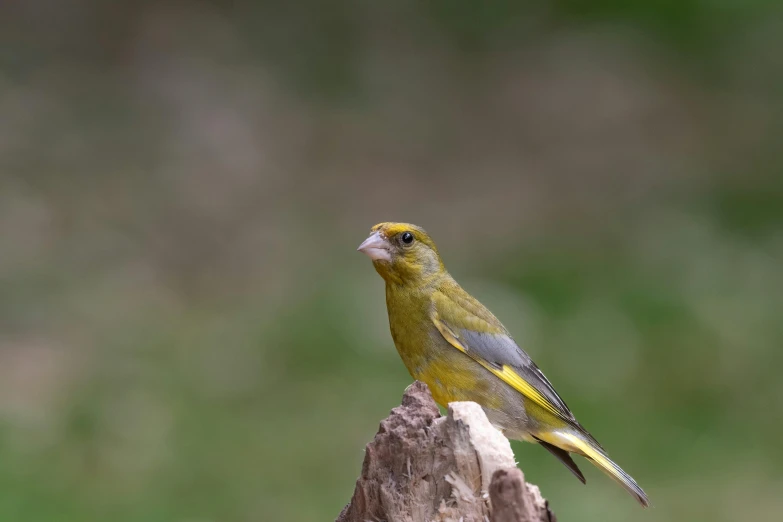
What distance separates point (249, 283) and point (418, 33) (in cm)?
411

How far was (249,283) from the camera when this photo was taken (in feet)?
31.9

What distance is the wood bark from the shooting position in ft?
9.98

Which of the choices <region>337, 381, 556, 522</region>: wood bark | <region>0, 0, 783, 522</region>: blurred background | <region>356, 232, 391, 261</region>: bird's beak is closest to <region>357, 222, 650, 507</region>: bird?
<region>356, 232, 391, 261</region>: bird's beak

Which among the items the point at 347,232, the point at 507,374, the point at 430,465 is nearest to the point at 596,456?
the point at 507,374

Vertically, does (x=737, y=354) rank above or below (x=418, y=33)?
below

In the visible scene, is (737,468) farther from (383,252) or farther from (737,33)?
(737,33)

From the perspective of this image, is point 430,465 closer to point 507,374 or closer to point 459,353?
point 459,353

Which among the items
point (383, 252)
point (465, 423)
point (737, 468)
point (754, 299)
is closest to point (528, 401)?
point (383, 252)

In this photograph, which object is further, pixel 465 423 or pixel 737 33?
pixel 737 33

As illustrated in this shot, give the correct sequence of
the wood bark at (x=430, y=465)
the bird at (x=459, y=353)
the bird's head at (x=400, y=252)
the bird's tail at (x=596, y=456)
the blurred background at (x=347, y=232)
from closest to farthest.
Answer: the wood bark at (x=430, y=465)
the bird's tail at (x=596, y=456)
the bird at (x=459, y=353)
the bird's head at (x=400, y=252)
the blurred background at (x=347, y=232)

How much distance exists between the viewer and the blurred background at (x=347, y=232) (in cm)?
739

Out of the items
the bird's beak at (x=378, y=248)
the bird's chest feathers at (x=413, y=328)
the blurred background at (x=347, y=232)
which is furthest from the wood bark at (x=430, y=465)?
the blurred background at (x=347, y=232)

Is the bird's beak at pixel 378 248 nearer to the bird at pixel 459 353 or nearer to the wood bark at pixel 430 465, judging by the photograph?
the bird at pixel 459 353

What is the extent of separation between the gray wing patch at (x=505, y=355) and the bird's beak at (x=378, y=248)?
17.1 inches
